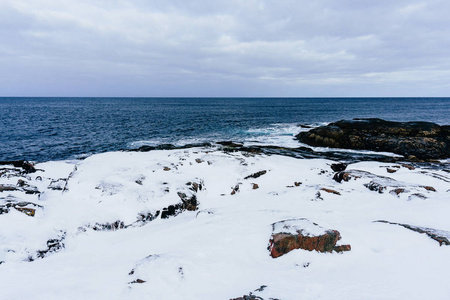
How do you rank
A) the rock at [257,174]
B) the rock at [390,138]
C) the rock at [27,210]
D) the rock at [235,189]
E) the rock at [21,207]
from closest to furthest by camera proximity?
the rock at [21,207] < the rock at [27,210] < the rock at [235,189] < the rock at [257,174] < the rock at [390,138]

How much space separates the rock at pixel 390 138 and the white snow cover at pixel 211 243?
53.9ft

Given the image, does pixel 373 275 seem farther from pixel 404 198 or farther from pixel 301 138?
Result: pixel 301 138

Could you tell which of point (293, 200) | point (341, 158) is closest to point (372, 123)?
point (341, 158)

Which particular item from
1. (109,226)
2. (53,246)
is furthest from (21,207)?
(109,226)

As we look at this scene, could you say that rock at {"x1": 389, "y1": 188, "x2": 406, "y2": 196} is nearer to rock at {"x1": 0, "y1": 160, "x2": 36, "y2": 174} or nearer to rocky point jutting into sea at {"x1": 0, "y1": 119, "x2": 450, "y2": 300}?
rocky point jutting into sea at {"x1": 0, "y1": 119, "x2": 450, "y2": 300}

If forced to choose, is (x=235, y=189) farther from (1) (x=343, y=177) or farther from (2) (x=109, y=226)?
(2) (x=109, y=226)

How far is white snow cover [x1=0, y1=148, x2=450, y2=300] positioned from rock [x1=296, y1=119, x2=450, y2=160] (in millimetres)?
16432

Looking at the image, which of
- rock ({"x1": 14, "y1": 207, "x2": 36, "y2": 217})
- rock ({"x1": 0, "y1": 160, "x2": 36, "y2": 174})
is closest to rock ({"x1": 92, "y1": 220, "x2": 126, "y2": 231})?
rock ({"x1": 14, "y1": 207, "x2": 36, "y2": 217})

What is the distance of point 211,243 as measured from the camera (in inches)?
293

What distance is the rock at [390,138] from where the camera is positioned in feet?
88.1

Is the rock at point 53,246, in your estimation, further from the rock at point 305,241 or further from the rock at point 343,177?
the rock at point 343,177

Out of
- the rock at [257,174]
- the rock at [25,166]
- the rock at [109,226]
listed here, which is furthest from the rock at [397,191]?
the rock at [25,166]

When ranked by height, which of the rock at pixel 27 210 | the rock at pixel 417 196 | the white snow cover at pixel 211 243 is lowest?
the white snow cover at pixel 211 243

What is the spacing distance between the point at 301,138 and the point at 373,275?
30.7 meters
